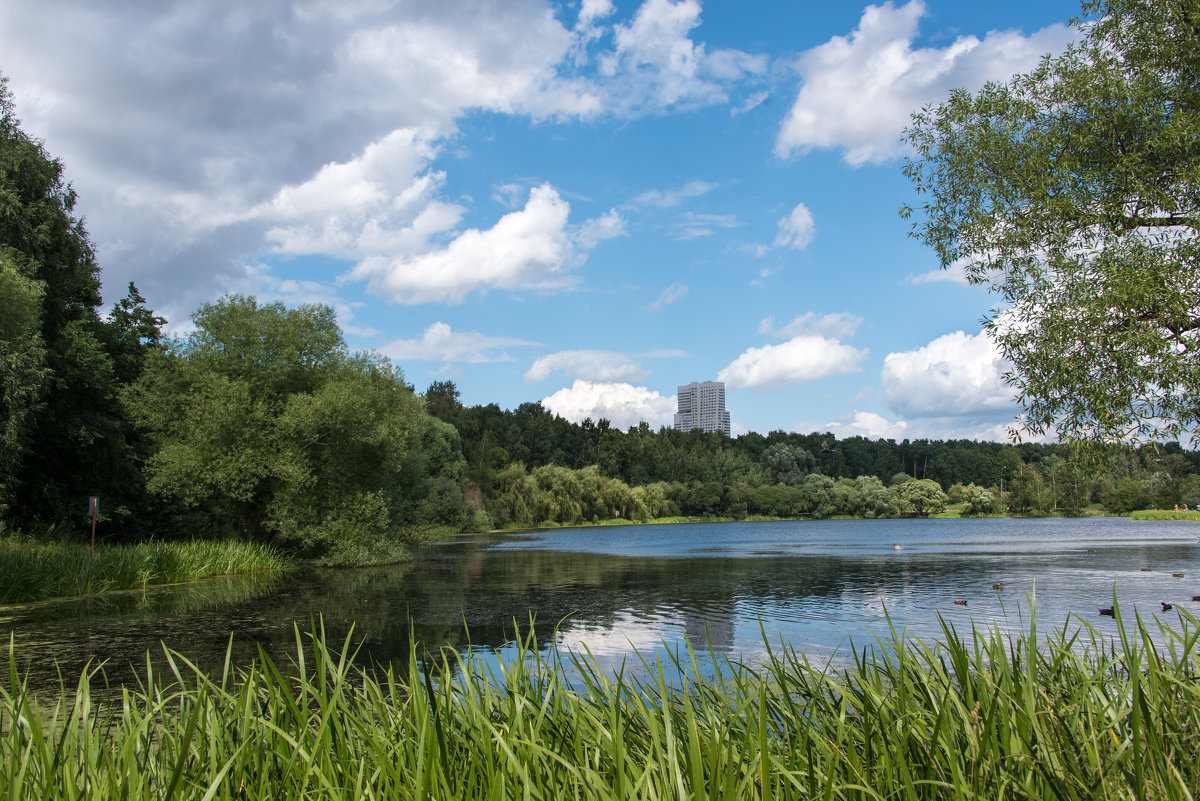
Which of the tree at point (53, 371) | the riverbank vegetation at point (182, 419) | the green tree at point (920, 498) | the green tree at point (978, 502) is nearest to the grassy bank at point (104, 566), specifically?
the riverbank vegetation at point (182, 419)

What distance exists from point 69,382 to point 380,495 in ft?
42.4

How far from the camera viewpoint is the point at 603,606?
1909cm

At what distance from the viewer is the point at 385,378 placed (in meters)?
37.7

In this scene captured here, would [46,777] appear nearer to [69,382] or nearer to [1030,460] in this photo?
[69,382]

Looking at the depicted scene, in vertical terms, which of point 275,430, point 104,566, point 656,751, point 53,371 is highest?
point 53,371

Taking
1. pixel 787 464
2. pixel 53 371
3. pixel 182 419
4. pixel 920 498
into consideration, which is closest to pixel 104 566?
pixel 53 371

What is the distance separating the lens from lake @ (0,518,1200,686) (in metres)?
12.9

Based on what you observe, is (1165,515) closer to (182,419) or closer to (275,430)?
(275,430)

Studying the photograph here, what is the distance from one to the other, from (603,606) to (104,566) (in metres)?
15.1

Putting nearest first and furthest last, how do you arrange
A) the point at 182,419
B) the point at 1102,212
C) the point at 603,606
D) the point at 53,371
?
the point at 1102,212 < the point at 603,606 < the point at 53,371 < the point at 182,419

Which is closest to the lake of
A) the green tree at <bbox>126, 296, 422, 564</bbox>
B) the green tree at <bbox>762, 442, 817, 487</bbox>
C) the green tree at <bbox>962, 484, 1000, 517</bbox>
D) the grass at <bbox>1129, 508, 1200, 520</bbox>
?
the green tree at <bbox>126, 296, 422, 564</bbox>

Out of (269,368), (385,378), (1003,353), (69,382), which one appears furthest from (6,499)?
(1003,353)

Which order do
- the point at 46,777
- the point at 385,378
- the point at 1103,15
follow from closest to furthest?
1. the point at 46,777
2. the point at 1103,15
3. the point at 385,378

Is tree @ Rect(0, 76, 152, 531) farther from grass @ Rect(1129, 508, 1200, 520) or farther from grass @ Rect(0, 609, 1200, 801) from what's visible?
grass @ Rect(1129, 508, 1200, 520)
